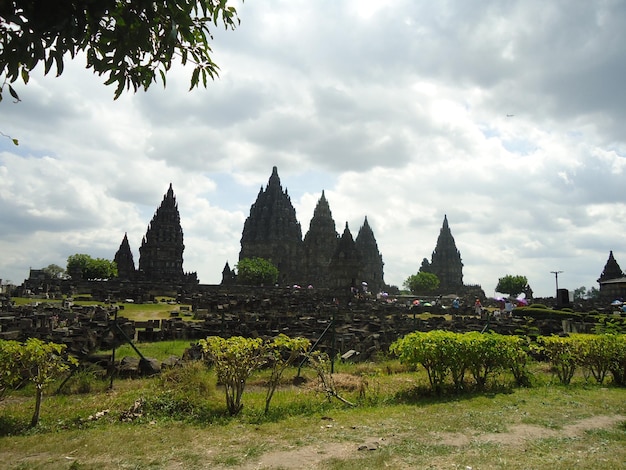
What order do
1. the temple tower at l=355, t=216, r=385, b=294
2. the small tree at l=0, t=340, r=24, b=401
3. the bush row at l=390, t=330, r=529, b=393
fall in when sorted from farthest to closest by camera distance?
the temple tower at l=355, t=216, r=385, b=294 < the bush row at l=390, t=330, r=529, b=393 < the small tree at l=0, t=340, r=24, b=401

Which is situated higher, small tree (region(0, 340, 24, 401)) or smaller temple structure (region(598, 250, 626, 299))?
smaller temple structure (region(598, 250, 626, 299))

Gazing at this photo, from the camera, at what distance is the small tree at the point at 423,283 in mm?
82125

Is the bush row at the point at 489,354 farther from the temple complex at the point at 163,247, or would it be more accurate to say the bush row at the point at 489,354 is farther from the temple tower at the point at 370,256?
the temple tower at the point at 370,256

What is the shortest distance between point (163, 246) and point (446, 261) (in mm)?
51299

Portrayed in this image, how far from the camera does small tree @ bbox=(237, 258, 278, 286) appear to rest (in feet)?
211

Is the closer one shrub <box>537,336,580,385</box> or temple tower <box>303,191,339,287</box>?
shrub <box>537,336,580,385</box>

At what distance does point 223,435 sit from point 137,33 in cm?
519

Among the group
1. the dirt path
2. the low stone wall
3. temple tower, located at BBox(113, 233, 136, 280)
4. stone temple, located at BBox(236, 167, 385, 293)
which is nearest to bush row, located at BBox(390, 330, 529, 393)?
the dirt path

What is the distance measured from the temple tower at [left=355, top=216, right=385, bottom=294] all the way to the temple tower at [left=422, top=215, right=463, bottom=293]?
37.2ft

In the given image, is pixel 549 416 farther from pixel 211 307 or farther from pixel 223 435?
pixel 211 307

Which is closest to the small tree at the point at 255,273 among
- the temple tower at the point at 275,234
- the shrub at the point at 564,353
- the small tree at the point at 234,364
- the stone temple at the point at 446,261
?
the temple tower at the point at 275,234

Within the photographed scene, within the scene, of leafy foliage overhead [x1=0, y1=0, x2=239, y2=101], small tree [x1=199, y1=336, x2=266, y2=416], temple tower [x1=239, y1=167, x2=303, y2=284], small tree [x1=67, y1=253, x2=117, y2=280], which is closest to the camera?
leafy foliage overhead [x1=0, y1=0, x2=239, y2=101]

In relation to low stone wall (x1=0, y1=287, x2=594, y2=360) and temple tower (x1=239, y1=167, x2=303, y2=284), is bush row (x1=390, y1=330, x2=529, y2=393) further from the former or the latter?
temple tower (x1=239, y1=167, x2=303, y2=284)

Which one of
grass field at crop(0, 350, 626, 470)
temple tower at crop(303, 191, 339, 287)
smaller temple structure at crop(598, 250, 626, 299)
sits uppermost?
temple tower at crop(303, 191, 339, 287)
